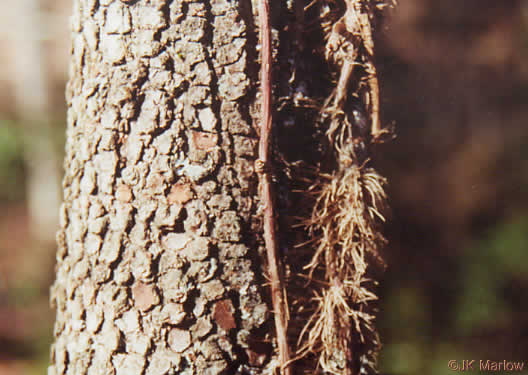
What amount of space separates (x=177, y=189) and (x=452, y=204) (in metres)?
3.97

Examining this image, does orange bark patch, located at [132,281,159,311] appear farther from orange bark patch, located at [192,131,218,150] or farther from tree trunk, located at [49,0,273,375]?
orange bark patch, located at [192,131,218,150]

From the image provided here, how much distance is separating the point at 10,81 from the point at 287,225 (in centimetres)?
1025

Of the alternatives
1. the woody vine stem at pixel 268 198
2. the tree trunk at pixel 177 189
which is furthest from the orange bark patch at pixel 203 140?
the woody vine stem at pixel 268 198

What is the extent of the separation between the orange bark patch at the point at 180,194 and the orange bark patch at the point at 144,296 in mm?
209

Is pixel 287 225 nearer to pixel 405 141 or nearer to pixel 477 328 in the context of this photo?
pixel 477 328

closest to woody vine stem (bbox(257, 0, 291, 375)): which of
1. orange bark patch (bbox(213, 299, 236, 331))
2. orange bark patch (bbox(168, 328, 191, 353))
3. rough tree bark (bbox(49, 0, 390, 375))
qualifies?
rough tree bark (bbox(49, 0, 390, 375))

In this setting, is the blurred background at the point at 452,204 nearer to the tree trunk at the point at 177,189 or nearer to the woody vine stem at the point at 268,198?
the woody vine stem at the point at 268,198

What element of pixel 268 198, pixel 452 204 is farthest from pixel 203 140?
pixel 452 204

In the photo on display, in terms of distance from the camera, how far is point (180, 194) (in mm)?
1154

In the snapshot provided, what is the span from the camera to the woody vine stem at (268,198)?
1.15 metres

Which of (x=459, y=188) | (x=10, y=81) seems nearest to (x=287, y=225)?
(x=459, y=188)

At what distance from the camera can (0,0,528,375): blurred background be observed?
12.4 feet

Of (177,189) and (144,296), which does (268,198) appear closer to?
(177,189)

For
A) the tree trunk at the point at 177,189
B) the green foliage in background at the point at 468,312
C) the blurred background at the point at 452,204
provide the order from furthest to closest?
the blurred background at the point at 452,204 → the green foliage in background at the point at 468,312 → the tree trunk at the point at 177,189
